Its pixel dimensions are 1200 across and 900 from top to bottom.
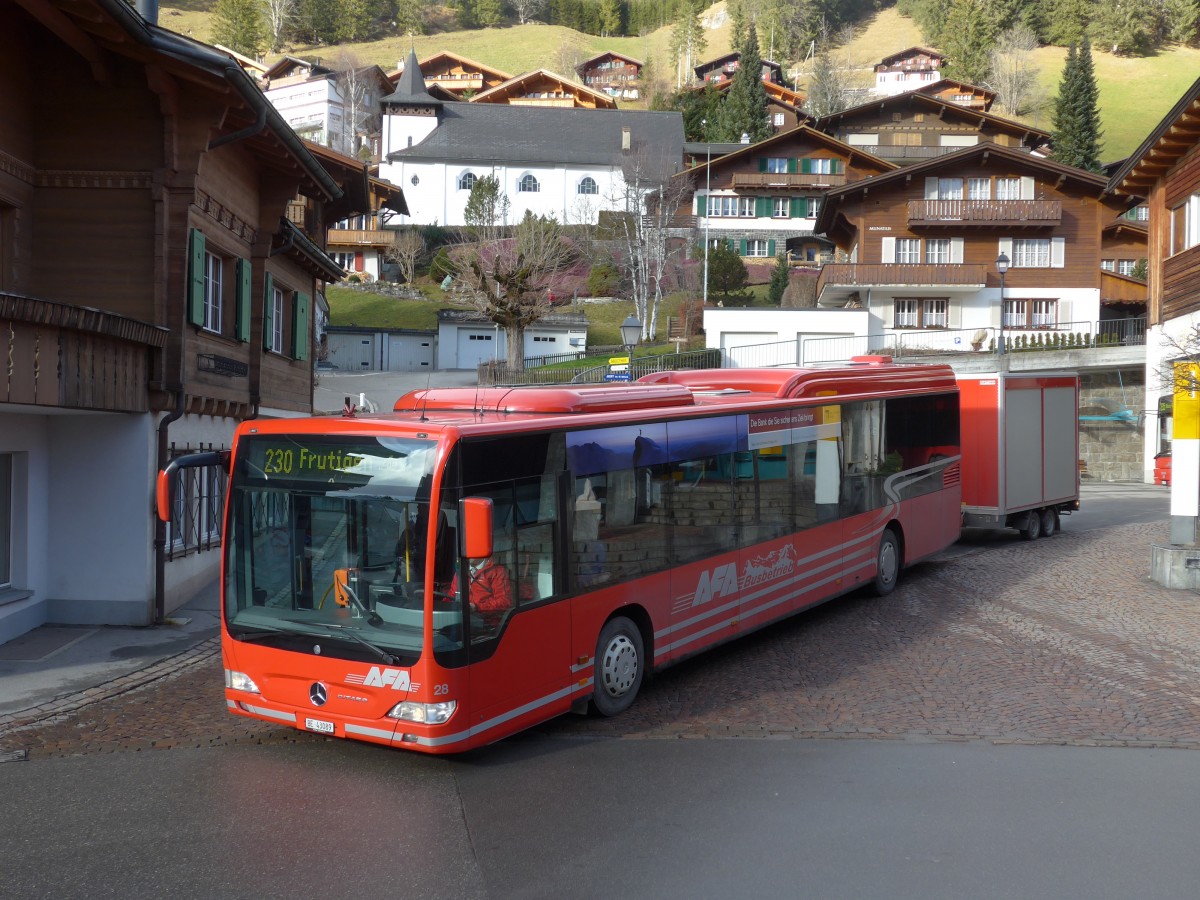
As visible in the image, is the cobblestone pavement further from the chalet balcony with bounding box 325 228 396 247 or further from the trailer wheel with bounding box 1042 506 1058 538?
the chalet balcony with bounding box 325 228 396 247

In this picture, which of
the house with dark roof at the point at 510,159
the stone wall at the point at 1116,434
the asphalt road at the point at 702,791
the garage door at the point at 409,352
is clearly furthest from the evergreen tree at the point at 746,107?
the asphalt road at the point at 702,791

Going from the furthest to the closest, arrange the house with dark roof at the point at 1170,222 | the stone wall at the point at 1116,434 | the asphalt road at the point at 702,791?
1. the stone wall at the point at 1116,434
2. the house with dark roof at the point at 1170,222
3. the asphalt road at the point at 702,791

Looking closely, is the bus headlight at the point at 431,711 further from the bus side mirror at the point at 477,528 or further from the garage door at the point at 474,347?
the garage door at the point at 474,347

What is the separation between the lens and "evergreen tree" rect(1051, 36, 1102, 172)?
76.2m

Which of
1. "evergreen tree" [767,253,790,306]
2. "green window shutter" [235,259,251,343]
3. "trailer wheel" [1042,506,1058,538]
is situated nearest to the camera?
"green window shutter" [235,259,251,343]

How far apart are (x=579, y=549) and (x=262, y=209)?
11.1 meters

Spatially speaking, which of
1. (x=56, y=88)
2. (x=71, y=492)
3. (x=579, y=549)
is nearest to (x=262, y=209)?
(x=56, y=88)

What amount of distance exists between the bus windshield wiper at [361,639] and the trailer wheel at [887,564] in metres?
8.14

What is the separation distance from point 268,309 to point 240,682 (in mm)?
10932

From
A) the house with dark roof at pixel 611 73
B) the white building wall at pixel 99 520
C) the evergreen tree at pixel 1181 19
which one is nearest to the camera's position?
the white building wall at pixel 99 520

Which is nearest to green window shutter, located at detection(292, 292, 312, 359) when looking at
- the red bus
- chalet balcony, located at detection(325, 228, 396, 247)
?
the red bus

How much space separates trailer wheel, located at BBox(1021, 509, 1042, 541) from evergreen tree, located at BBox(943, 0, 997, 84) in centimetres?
10679

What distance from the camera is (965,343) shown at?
45.2 metres

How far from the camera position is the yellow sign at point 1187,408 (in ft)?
46.3
